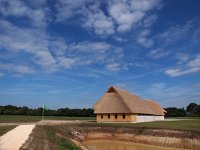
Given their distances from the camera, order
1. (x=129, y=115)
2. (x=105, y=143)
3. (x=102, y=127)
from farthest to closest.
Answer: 1. (x=129, y=115)
2. (x=102, y=127)
3. (x=105, y=143)

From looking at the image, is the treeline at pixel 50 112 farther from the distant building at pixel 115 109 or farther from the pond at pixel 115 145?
the pond at pixel 115 145

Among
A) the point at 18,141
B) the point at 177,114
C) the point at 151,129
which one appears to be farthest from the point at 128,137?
the point at 177,114

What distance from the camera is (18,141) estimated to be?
21.8m

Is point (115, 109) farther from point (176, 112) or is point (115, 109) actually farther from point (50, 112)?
point (176, 112)

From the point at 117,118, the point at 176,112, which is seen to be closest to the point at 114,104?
the point at 117,118

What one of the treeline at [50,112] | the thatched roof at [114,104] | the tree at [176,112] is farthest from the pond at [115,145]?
the tree at [176,112]

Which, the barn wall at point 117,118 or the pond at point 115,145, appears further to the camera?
the barn wall at point 117,118

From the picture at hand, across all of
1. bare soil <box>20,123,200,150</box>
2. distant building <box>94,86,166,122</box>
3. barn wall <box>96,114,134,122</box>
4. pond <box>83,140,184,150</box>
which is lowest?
pond <box>83,140,184,150</box>

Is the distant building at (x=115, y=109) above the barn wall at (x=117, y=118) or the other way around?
above

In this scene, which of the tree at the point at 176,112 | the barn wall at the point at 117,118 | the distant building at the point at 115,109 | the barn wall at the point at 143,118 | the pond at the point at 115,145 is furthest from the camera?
the tree at the point at 176,112

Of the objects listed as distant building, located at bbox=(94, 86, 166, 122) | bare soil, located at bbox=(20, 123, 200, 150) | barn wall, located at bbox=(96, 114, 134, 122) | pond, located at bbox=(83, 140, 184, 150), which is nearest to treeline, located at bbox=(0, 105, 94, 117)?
distant building, located at bbox=(94, 86, 166, 122)

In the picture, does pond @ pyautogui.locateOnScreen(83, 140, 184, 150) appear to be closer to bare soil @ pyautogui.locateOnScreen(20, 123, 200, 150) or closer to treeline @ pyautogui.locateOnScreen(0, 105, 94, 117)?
bare soil @ pyautogui.locateOnScreen(20, 123, 200, 150)

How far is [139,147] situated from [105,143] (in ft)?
14.8

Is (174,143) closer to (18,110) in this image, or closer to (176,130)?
(176,130)
